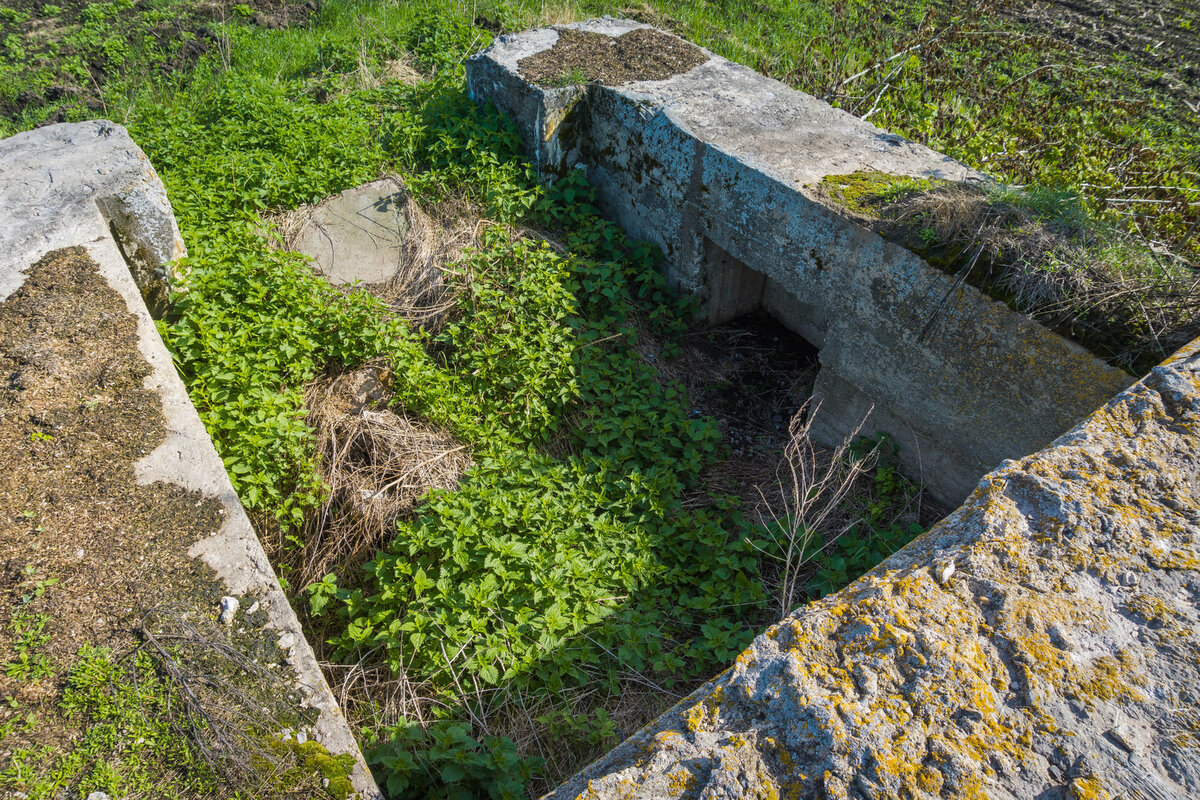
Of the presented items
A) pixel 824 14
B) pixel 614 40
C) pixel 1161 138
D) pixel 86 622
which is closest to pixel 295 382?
pixel 86 622

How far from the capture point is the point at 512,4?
729 centimetres

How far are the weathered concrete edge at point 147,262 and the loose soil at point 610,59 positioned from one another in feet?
8.64

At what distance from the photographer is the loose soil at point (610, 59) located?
4984 mm

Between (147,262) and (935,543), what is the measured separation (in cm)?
405

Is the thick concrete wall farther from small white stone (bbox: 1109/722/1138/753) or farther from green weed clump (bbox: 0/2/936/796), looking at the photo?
small white stone (bbox: 1109/722/1138/753)

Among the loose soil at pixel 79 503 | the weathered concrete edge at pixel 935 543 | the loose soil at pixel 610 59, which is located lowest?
the loose soil at pixel 79 503

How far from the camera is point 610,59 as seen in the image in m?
5.24

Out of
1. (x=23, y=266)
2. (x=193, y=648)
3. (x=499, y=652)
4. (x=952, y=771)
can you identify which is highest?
(x=952, y=771)

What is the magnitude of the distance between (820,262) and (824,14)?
512 centimetres

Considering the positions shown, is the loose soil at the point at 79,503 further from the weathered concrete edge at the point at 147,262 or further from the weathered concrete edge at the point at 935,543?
the weathered concrete edge at the point at 935,543

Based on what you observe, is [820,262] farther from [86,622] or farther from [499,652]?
[86,622]

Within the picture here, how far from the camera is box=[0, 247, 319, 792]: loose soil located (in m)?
2.26

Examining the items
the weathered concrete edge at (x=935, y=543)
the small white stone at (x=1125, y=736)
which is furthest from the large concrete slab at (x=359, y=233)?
the small white stone at (x=1125, y=736)

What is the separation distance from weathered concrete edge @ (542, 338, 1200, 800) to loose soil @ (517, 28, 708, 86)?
12.4 ft
